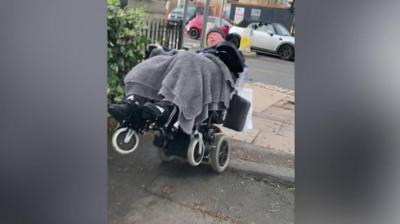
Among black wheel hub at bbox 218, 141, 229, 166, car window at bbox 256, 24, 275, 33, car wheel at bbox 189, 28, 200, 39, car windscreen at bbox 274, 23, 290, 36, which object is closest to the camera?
black wheel hub at bbox 218, 141, 229, 166

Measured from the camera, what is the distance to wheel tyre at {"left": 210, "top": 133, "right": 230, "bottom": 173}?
115 inches

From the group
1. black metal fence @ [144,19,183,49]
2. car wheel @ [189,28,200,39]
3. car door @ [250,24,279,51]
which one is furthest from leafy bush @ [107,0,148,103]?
car door @ [250,24,279,51]

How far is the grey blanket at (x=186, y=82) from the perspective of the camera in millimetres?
2107

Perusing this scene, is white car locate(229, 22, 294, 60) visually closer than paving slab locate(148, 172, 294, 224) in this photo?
No

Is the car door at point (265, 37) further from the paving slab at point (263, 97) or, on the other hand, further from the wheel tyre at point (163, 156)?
the wheel tyre at point (163, 156)

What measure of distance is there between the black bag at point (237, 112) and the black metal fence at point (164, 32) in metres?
1.66

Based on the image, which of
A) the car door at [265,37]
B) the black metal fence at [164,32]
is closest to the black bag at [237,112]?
the black metal fence at [164,32]

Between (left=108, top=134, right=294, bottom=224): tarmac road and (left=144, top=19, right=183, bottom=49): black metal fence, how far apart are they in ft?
5.35

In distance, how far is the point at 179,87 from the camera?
209 cm

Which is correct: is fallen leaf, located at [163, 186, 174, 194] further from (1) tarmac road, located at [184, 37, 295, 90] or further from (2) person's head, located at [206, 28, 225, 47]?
(1) tarmac road, located at [184, 37, 295, 90]

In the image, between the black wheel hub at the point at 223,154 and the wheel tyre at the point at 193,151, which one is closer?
the wheel tyre at the point at 193,151
